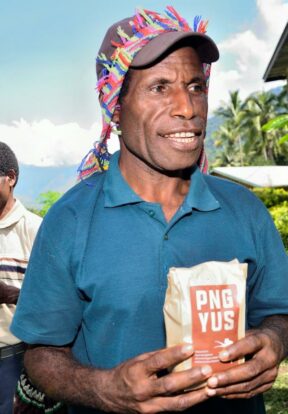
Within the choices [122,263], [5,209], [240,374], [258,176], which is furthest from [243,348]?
[258,176]

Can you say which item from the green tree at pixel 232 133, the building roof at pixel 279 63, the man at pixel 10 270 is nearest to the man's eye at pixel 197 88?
the man at pixel 10 270

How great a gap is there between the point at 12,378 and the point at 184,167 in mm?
2122

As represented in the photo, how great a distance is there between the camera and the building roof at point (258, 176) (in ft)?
101

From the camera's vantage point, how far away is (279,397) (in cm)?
545

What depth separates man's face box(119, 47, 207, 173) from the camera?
1.98 metres

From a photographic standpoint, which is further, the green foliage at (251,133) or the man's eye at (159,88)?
the green foliage at (251,133)

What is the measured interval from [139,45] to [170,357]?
102 centimetres

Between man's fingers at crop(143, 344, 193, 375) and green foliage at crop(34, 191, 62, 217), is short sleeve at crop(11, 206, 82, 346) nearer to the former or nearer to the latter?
man's fingers at crop(143, 344, 193, 375)

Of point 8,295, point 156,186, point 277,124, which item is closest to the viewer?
point 156,186

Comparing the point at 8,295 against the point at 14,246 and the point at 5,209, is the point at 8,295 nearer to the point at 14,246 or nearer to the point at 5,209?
the point at 14,246

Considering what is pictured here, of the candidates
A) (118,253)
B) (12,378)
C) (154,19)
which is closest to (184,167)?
(118,253)

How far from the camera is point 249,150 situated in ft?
199

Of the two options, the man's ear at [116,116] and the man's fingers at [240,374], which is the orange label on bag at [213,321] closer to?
the man's fingers at [240,374]

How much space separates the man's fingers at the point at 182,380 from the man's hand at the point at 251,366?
41 millimetres
